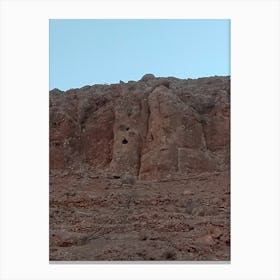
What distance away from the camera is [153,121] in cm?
1620

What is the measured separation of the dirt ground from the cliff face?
70 centimetres

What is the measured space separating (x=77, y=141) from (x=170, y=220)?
19.0 feet

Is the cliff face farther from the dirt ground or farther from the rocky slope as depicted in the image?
the dirt ground

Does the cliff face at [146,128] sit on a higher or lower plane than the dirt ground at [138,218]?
higher

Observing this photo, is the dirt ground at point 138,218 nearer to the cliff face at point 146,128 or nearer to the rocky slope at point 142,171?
the rocky slope at point 142,171

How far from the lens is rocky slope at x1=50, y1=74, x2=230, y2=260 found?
1088 cm

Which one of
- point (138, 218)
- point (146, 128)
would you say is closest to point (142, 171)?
point (146, 128)

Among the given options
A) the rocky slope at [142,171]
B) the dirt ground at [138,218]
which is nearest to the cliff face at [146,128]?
the rocky slope at [142,171]

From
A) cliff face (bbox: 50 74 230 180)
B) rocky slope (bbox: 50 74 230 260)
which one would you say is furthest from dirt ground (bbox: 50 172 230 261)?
cliff face (bbox: 50 74 230 180)

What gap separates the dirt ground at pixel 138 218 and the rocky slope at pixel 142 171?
2 cm

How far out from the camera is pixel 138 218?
487 inches

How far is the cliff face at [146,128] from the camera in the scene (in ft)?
50.8

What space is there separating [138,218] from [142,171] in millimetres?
3248

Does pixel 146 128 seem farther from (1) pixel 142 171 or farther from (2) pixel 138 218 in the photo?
(2) pixel 138 218
